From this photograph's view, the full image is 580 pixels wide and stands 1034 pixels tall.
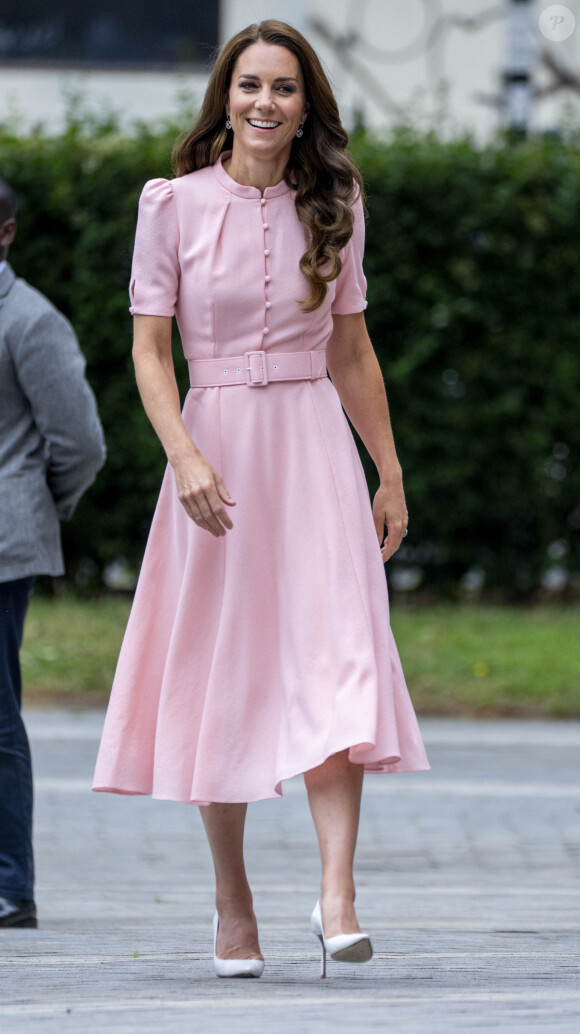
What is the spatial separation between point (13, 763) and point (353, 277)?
161 cm

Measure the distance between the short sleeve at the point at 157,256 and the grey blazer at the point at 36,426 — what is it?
858 millimetres

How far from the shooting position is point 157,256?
322 centimetres

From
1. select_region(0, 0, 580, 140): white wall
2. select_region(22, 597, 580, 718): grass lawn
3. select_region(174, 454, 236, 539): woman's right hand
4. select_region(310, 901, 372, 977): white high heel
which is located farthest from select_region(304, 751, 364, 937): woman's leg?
select_region(0, 0, 580, 140): white wall

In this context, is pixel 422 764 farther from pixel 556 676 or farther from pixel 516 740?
pixel 556 676

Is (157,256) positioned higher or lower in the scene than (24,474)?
higher

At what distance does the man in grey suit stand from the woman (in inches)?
32.2

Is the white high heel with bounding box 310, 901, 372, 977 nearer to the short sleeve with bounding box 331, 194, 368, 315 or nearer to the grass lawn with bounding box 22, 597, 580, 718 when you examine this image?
the short sleeve with bounding box 331, 194, 368, 315

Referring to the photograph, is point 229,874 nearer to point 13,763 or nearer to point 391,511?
point 391,511

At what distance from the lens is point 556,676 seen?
321 inches

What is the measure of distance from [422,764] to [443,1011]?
583 millimetres

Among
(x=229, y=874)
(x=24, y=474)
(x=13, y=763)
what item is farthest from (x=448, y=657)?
(x=229, y=874)

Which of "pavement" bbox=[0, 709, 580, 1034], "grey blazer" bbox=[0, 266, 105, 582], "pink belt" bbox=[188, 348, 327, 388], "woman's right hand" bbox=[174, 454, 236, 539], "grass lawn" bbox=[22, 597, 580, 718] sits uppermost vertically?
"pink belt" bbox=[188, 348, 327, 388]

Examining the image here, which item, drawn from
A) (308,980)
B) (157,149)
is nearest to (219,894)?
(308,980)

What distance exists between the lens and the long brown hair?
127 inches
